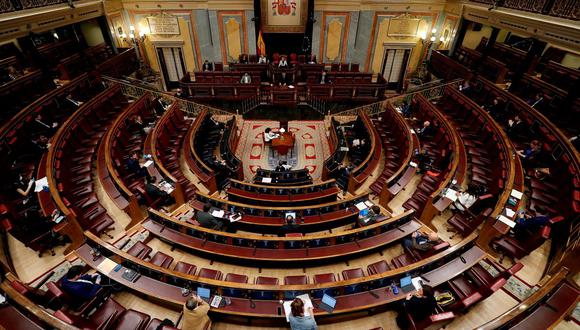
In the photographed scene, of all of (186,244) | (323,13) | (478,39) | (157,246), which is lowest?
(157,246)

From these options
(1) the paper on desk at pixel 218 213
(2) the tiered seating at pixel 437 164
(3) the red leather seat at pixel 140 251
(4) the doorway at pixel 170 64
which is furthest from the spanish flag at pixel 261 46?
(3) the red leather seat at pixel 140 251

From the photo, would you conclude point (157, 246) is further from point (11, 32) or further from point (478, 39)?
point (478, 39)

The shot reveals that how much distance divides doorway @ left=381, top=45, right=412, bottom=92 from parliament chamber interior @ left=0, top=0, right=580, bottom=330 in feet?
0.26

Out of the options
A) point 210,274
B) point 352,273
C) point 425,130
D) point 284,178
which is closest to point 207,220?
point 210,274

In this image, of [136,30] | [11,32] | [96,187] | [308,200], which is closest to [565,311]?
[308,200]

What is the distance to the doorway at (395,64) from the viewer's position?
15531 mm

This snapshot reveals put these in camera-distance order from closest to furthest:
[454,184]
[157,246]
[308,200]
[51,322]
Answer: [51,322]
[157,246]
[454,184]
[308,200]

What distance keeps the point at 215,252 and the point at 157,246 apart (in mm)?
1820

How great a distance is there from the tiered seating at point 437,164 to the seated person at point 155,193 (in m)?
6.74

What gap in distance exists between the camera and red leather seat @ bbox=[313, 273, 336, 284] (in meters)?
5.26

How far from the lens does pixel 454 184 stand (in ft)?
23.6

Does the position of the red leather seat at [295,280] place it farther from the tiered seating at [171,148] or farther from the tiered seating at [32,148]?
the tiered seating at [32,148]

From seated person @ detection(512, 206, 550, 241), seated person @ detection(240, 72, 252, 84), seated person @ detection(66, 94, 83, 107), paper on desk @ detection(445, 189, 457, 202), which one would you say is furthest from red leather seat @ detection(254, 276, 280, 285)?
seated person @ detection(66, 94, 83, 107)

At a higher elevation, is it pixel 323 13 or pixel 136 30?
pixel 323 13
